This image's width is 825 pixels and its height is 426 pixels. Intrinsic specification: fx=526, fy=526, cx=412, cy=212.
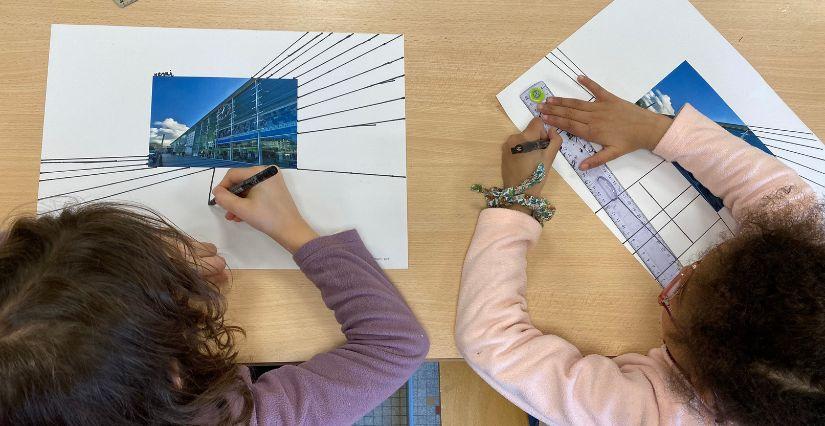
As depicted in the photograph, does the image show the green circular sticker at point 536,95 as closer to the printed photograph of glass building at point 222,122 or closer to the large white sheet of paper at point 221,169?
the large white sheet of paper at point 221,169

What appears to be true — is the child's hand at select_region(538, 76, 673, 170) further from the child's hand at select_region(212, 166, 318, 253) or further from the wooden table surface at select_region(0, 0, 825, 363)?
the child's hand at select_region(212, 166, 318, 253)

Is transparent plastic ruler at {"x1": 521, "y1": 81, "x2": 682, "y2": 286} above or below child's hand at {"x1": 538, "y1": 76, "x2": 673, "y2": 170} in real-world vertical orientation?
below

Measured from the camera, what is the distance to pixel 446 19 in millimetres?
747

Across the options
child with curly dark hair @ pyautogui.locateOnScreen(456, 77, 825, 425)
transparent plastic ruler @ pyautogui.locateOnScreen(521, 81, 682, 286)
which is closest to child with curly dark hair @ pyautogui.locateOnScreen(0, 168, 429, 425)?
child with curly dark hair @ pyautogui.locateOnScreen(456, 77, 825, 425)

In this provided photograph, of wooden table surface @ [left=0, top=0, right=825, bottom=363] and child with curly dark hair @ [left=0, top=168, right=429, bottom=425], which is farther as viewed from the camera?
wooden table surface @ [left=0, top=0, right=825, bottom=363]

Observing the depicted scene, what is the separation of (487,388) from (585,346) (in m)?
0.32

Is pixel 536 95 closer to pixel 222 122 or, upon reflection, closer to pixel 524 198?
pixel 524 198

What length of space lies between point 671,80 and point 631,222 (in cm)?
22

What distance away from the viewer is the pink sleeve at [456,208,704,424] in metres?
0.64

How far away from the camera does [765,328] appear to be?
20.7 inches

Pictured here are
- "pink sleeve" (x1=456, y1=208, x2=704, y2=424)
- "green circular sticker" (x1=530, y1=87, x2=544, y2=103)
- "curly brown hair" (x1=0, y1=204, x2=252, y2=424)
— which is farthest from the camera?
"green circular sticker" (x1=530, y1=87, x2=544, y2=103)

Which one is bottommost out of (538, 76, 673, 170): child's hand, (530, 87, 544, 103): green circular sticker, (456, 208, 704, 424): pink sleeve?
(456, 208, 704, 424): pink sleeve

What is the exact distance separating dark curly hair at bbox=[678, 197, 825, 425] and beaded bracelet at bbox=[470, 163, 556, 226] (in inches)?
8.0

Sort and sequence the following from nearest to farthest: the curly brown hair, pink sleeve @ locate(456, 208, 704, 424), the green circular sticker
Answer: the curly brown hair < pink sleeve @ locate(456, 208, 704, 424) < the green circular sticker
